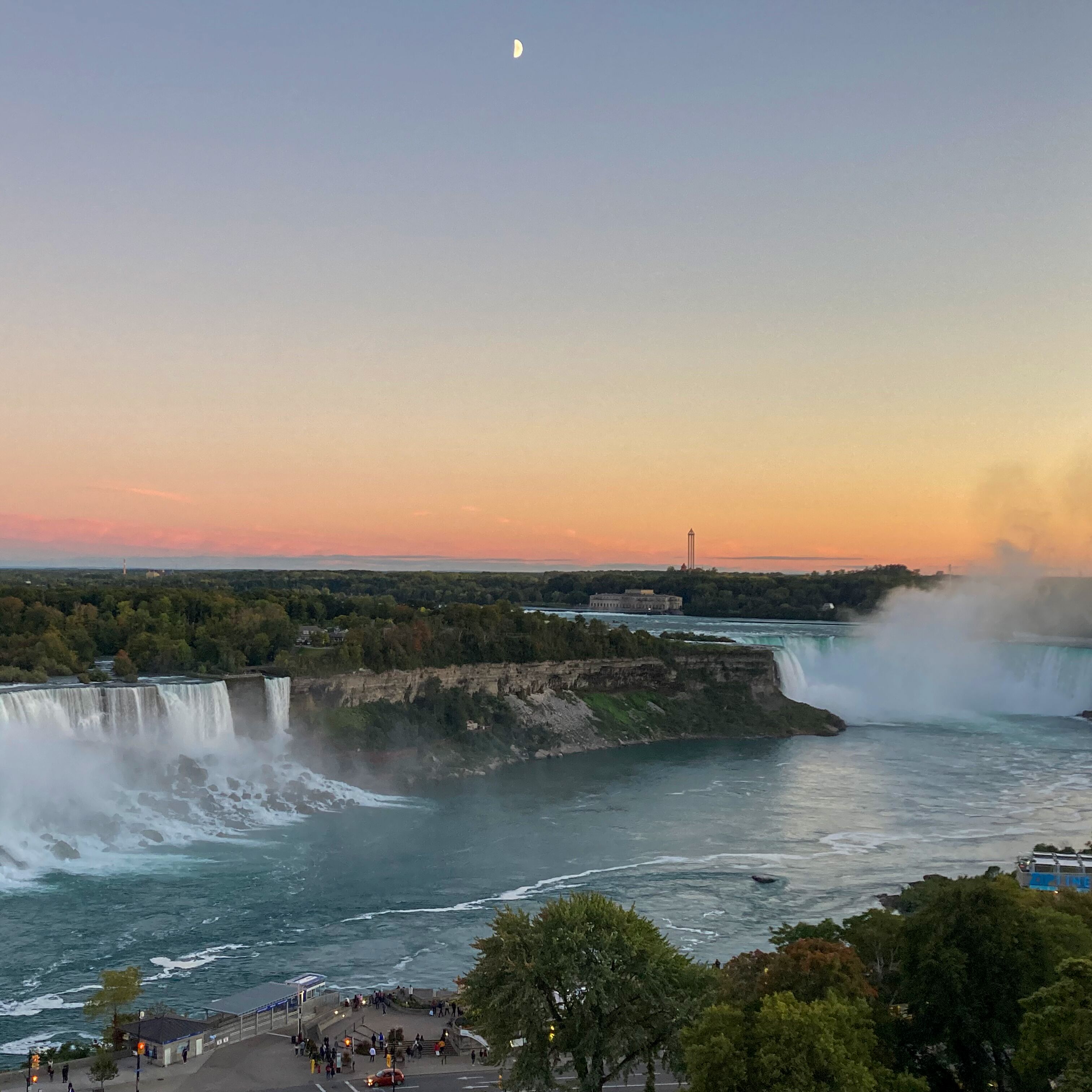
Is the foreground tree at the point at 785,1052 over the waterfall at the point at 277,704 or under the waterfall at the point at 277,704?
over

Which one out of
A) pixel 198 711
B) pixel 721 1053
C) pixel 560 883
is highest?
pixel 721 1053

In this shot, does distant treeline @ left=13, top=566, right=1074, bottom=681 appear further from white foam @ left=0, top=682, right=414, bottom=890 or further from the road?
the road

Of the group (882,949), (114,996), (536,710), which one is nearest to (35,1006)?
(114,996)

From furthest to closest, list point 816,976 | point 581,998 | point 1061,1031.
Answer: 1. point 581,998
2. point 816,976
3. point 1061,1031

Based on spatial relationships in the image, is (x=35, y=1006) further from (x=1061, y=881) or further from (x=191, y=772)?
(x=1061, y=881)

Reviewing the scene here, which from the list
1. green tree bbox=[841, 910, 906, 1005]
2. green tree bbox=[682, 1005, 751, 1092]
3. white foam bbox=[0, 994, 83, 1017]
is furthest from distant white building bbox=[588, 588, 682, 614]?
green tree bbox=[682, 1005, 751, 1092]

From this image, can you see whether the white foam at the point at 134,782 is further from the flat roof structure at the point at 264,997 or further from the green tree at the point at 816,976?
the green tree at the point at 816,976

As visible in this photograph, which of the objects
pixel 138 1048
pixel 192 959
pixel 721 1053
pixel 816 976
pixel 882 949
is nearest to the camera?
pixel 721 1053

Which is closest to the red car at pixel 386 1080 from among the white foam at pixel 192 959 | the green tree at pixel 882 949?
the green tree at pixel 882 949
